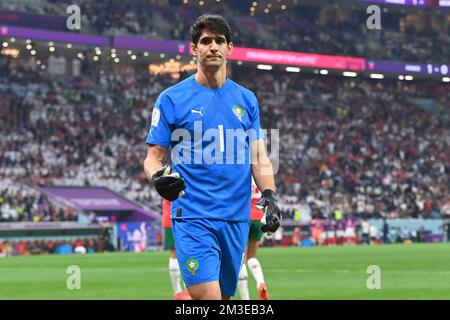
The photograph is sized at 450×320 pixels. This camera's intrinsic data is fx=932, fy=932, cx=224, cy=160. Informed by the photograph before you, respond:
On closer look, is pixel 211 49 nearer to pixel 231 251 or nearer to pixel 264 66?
pixel 231 251

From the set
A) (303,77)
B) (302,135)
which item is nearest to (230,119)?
(302,135)

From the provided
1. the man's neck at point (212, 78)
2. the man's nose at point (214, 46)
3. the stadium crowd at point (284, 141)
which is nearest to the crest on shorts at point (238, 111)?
the man's neck at point (212, 78)

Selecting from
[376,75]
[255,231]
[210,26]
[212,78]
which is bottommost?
[255,231]

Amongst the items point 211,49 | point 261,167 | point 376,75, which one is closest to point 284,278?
point 261,167

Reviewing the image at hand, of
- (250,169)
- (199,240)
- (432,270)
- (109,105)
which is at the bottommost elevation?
(432,270)

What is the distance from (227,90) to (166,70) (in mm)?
51306

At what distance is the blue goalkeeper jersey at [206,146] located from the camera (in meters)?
6.94

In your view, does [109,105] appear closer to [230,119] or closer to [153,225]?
[153,225]

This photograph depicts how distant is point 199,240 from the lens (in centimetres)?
682

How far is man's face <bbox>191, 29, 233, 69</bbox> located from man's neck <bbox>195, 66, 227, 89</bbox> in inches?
3.6

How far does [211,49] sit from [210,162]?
33.0 inches

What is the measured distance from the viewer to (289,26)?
62594mm

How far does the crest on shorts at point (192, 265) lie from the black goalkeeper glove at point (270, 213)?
21.4 inches

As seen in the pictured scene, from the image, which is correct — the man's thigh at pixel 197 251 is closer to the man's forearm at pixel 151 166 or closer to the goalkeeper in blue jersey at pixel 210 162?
the goalkeeper in blue jersey at pixel 210 162
